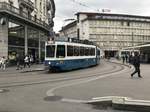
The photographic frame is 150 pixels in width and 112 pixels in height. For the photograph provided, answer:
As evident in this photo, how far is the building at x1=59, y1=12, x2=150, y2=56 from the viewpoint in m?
124

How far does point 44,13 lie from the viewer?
191 ft

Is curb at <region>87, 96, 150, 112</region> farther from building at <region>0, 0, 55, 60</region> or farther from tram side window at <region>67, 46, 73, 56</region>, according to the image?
building at <region>0, 0, 55, 60</region>

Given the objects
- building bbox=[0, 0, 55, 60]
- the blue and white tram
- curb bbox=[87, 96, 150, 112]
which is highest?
building bbox=[0, 0, 55, 60]

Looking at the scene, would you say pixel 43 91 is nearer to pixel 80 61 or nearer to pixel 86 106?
pixel 86 106

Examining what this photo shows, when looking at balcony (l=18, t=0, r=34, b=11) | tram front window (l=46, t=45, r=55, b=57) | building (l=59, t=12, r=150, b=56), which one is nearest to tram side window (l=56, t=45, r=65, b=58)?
tram front window (l=46, t=45, r=55, b=57)

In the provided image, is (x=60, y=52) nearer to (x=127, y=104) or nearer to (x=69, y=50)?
(x=69, y=50)

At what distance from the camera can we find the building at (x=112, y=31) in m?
124

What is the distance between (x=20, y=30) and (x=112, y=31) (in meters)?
89.0

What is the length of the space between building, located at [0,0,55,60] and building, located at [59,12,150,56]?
7221cm

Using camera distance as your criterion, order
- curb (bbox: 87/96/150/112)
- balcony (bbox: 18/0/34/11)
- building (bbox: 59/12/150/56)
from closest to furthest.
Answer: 1. curb (bbox: 87/96/150/112)
2. balcony (bbox: 18/0/34/11)
3. building (bbox: 59/12/150/56)

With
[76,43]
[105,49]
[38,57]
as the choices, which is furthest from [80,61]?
[105,49]

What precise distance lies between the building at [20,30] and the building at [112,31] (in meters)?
72.2

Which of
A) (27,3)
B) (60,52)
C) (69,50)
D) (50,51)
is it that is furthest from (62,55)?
(27,3)

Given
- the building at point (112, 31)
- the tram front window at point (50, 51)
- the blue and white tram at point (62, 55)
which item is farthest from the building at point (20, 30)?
the building at point (112, 31)
